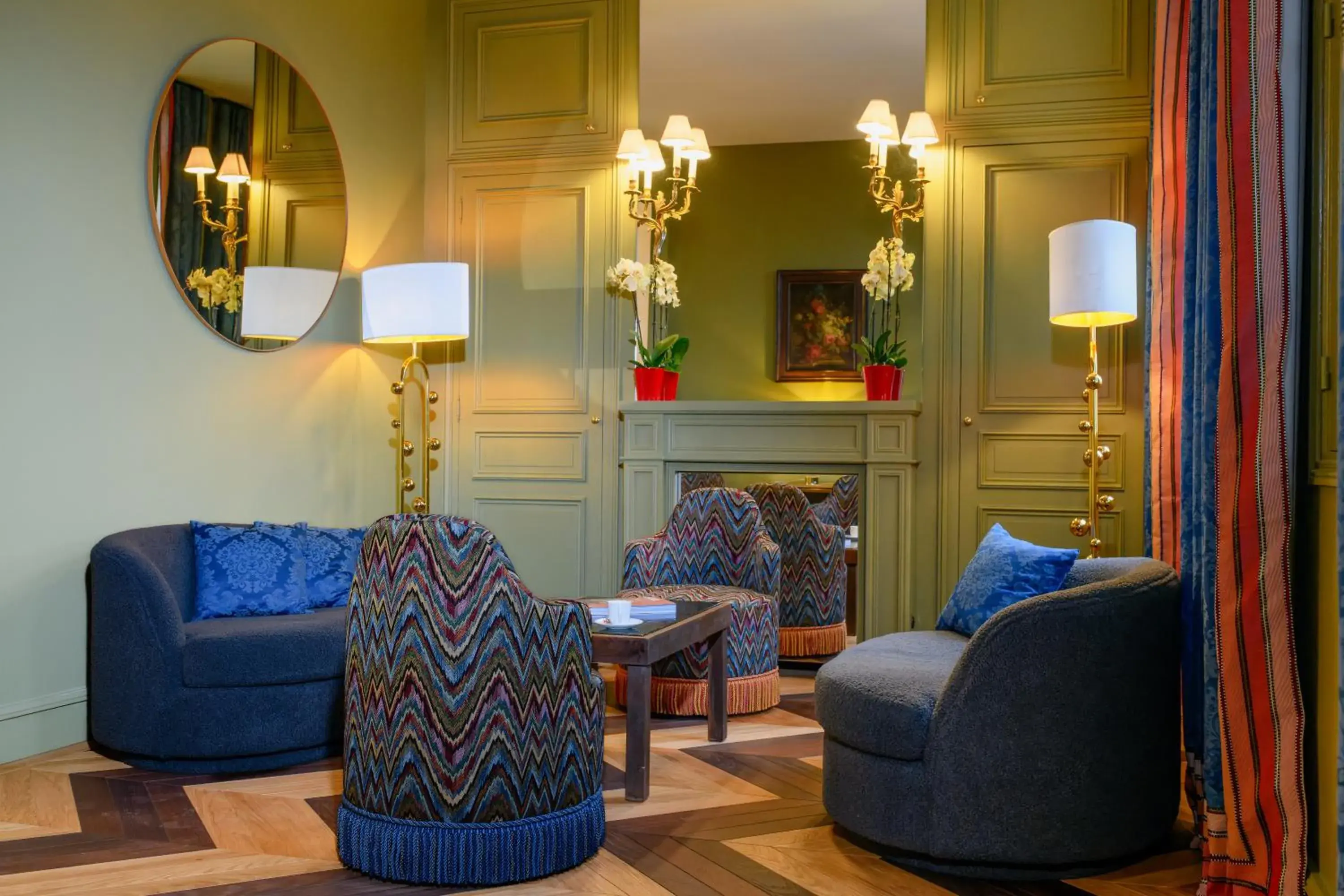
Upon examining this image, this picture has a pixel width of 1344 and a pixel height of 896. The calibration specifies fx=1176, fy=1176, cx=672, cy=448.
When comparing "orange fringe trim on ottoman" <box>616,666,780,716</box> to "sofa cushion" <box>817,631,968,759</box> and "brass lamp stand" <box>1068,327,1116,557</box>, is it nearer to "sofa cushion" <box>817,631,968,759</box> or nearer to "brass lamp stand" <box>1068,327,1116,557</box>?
"sofa cushion" <box>817,631,968,759</box>

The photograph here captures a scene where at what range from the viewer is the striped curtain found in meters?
2.25

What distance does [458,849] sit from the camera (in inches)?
97.2

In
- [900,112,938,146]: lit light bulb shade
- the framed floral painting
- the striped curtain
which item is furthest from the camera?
the framed floral painting

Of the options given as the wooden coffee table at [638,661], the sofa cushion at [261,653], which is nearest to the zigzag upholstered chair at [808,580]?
the wooden coffee table at [638,661]

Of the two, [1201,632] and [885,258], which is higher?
[885,258]

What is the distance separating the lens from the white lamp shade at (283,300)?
4.38 meters

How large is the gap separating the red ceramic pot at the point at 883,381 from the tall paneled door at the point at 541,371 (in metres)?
1.12

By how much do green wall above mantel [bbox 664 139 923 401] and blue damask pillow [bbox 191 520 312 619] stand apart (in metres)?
2.16

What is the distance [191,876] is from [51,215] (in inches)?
84.1

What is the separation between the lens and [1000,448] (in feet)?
15.7

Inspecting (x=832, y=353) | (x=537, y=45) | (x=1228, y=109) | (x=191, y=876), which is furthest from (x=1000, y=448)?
(x=191, y=876)

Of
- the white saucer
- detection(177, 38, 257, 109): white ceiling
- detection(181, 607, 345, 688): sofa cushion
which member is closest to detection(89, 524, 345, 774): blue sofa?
detection(181, 607, 345, 688): sofa cushion

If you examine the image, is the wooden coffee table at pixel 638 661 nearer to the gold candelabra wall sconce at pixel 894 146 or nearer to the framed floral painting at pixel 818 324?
the framed floral painting at pixel 818 324

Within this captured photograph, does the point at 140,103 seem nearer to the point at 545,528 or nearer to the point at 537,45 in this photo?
the point at 537,45
